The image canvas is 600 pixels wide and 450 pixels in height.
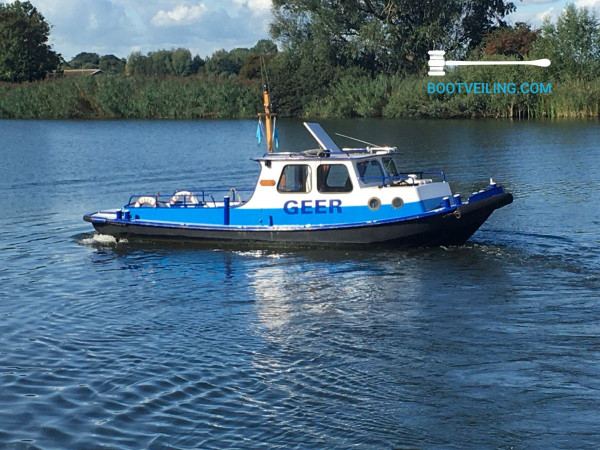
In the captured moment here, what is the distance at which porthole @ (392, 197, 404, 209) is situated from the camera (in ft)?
68.9

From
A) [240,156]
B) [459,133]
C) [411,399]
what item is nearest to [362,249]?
[411,399]

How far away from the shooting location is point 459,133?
174 feet

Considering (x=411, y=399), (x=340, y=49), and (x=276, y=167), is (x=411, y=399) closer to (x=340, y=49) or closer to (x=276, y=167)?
(x=276, y=167)

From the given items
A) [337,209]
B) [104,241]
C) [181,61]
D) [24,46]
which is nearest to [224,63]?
[181,61]

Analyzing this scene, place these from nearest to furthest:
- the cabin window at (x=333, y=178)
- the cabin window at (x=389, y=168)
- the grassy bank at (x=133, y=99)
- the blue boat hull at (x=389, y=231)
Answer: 1. the blue boat hull at (x=389, y=231)
2. the cabin window at (x=333, y=178)
3. the cabin window at (x=389, y=168)
4. the grassy bank at (x=133, y=99)

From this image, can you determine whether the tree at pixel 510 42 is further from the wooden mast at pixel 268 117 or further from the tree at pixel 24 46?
the wooden mast at pixel 268 117

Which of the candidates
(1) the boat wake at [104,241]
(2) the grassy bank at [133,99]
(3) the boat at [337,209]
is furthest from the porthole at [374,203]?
(2) the grassy bank at [133,99]

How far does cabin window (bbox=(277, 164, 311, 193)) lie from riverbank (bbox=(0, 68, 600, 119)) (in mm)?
46993

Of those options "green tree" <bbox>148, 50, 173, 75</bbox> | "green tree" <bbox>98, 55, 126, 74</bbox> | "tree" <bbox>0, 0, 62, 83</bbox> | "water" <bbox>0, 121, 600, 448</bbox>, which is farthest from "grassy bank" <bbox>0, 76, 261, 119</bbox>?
"green tree" <bbox>98, 55, 126, 74</bbox>

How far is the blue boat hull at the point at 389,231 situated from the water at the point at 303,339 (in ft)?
1.13

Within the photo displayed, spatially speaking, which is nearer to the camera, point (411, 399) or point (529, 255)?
point (411, 399)

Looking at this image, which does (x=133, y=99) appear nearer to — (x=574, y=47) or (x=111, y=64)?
(x=574, y=47)

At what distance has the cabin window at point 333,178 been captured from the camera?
2142 centimetres

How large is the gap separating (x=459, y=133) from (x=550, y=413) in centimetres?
4259
